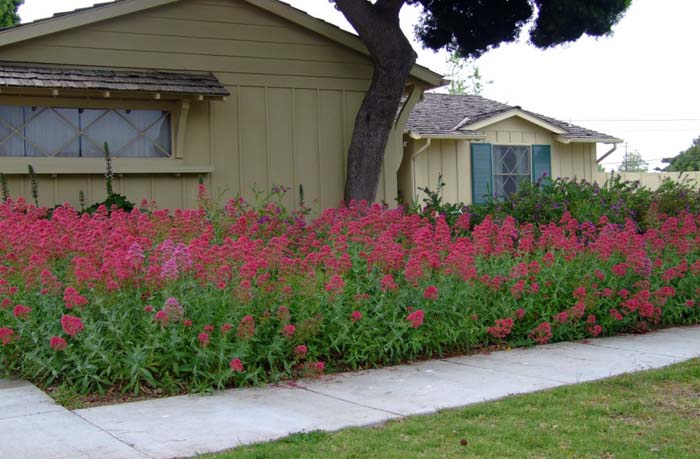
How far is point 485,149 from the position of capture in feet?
61.0

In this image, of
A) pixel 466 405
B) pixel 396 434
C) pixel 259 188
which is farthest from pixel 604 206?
pixel 396 434

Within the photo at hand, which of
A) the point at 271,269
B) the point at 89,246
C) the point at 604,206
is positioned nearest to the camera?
the point at 89,246

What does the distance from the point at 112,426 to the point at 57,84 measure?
6.78 meters

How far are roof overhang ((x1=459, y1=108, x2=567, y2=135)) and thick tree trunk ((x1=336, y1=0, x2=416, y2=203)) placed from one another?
5360mm

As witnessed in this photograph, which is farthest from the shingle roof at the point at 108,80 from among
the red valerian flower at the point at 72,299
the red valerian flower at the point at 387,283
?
the red valerian flower at the point at 387,283

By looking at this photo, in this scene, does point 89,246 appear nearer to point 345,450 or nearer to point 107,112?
point 345,450

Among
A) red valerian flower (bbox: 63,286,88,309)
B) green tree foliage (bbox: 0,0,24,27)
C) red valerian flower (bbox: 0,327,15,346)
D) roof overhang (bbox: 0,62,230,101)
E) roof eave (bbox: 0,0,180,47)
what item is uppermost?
green tree foliage (bbox: 0,0,24,27)

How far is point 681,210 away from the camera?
1268cm

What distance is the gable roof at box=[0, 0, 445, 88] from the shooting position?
10.9m

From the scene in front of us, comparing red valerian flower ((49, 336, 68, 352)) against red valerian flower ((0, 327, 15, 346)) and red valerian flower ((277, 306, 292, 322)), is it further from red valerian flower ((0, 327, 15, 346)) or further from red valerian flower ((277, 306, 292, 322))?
red valerian flower ((277, 306, 292, 322))

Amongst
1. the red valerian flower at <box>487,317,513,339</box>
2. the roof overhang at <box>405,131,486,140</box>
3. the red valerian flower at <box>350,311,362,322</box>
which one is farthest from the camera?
the roof overhang at <box>405,131,486,140</box>

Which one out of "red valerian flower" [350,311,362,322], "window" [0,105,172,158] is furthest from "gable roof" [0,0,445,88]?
"red valerian flower" [350,311,362,322]

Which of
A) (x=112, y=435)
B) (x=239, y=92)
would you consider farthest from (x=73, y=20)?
(x=112, y=435)

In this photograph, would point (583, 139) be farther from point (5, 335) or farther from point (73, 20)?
point (5, 335)
